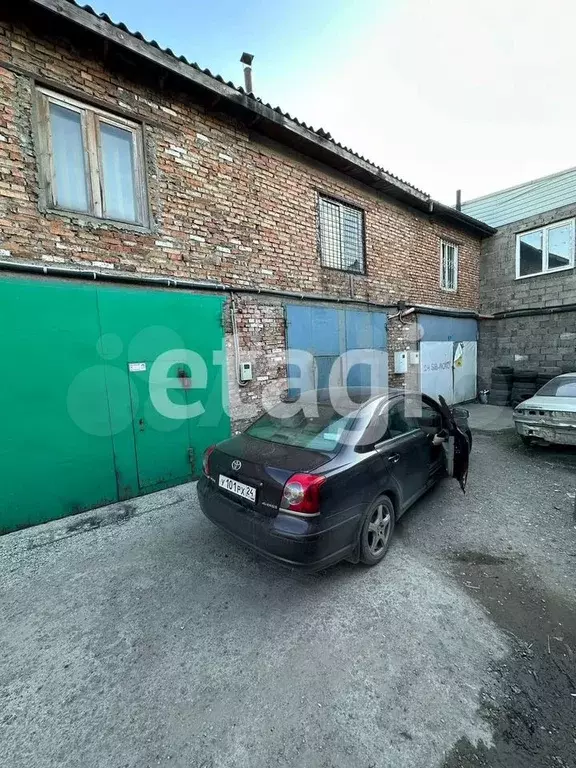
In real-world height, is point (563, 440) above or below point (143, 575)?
above

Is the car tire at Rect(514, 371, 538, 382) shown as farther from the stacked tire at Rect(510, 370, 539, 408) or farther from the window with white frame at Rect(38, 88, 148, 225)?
the window with white frame at Rect(38, 88, 148, 225)

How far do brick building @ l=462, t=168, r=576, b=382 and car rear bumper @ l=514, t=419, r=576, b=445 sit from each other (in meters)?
5.35

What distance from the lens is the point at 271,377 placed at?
5.83 m

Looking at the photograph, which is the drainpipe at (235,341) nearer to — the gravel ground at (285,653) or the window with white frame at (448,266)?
the gravel ground at (285,653)

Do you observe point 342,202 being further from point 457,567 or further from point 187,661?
point 187,661

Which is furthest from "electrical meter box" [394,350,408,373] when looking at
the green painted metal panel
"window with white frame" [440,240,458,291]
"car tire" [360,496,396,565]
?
the green painted metal panel

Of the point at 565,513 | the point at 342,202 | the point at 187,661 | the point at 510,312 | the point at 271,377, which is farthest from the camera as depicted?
the point at 510,312

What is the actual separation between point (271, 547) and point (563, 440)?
5.54m

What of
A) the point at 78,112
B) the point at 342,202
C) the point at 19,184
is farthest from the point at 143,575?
the point at 342,202

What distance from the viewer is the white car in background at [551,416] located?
5336mm

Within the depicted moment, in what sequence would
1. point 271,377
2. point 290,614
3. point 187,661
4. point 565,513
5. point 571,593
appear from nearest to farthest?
point 187,661, point 290,614, point 571,593, point 565,513, point 271,377

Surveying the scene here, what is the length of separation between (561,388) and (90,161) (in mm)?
8233

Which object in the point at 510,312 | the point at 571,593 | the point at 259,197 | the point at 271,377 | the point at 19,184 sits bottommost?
the point at 571,593

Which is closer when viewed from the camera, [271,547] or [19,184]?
[271,547]
